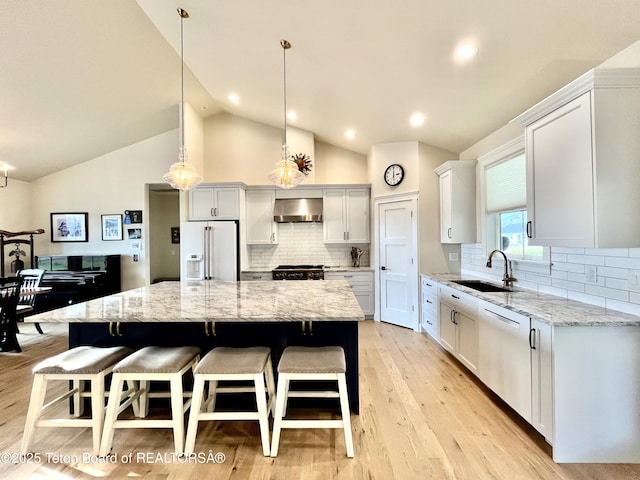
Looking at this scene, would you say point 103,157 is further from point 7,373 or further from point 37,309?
point 7,373

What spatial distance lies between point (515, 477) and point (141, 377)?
7.42 feet

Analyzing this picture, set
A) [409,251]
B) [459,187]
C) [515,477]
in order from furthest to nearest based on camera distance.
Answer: [409,251] → [459,187] → [515,477]

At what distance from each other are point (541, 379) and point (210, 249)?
4.31 meters

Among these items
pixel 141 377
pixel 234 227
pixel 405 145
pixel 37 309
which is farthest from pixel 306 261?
pixel 37 309

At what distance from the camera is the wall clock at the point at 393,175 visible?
4580 millimetres

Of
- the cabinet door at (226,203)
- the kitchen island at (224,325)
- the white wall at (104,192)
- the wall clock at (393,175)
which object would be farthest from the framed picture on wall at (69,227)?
the wall clock at (393,175)

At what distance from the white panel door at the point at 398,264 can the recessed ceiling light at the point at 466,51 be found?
7.22 ft

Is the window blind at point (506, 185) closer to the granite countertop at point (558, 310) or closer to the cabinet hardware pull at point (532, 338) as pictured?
the granite countertop at point (558, 310)

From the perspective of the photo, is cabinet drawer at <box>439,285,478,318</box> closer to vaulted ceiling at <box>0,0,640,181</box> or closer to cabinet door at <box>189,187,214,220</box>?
vaulted ceiling at <box>0,0,640,181</box>

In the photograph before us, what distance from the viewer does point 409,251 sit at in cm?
440

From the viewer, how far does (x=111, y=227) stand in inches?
226

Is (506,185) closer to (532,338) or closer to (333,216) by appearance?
(532,338)

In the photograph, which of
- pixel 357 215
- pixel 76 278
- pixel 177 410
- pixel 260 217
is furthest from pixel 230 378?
pixel 76 278

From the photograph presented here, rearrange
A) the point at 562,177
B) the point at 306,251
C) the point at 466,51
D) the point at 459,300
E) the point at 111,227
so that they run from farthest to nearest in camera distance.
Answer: the point at 111,227, the point at 306,251, the point at 459,300, the point at 466,51, the point at 562,177
